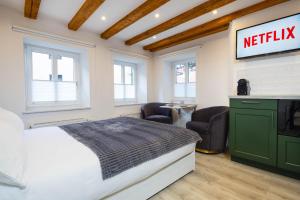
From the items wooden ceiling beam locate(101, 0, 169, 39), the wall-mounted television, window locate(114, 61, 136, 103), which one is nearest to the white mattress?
wooden ceiling beam locate(101, 0, 169, 39)

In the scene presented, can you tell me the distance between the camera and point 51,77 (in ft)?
11.1

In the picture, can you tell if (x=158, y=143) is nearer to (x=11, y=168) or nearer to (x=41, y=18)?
(x=11, y=168)

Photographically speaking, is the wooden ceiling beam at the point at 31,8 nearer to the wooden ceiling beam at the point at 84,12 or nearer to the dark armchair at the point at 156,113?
the wooden ceiling beam at the point at 84,12

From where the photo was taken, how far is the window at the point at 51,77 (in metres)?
3.17

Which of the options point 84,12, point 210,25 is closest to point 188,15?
point 210,25

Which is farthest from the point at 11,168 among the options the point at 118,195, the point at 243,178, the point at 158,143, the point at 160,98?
the point at 160,98

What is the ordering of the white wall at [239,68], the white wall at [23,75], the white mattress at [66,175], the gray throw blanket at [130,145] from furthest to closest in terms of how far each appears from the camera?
the white wall at [23,75] → the white wall at [239,68] → the gray throw blanket at [130,145] → the white mattress at [66,175]

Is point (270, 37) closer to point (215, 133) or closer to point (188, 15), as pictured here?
point (188, 15)

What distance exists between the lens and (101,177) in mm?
1198

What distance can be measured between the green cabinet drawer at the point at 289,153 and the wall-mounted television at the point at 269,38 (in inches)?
49.4

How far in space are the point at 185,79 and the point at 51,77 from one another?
132 inches

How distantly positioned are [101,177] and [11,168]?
557 mm

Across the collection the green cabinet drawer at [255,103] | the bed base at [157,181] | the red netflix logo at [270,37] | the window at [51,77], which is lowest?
the bed base at [157,181]

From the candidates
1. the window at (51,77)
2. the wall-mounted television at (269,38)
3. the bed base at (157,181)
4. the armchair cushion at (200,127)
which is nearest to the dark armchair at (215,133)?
the armchair cushion at (200,127)
